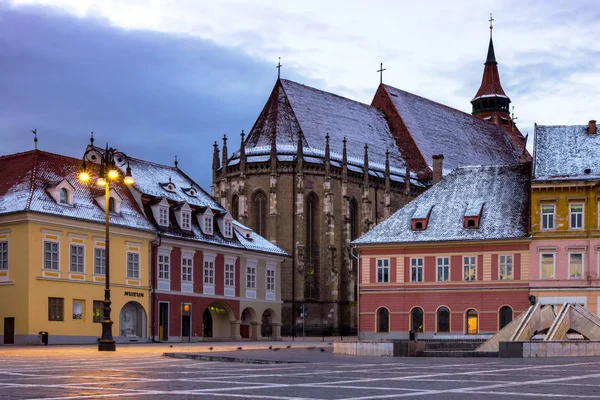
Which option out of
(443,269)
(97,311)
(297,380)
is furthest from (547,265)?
(297,380)

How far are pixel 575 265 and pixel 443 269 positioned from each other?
7.60 meters

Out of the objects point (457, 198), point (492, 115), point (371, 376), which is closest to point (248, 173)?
point (457, 198)

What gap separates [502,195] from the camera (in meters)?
58.8

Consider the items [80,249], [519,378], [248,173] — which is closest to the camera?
[519,378]

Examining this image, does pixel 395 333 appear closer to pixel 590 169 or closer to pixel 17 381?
pixel 590 169

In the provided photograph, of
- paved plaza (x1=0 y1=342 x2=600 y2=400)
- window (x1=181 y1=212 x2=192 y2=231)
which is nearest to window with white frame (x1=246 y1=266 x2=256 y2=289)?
window (x1=181 y1=212 x2=192 y2=231)

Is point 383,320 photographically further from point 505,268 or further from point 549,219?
point 549,219

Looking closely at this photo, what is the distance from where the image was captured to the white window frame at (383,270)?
5947cm

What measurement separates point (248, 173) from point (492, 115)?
48.5 meters

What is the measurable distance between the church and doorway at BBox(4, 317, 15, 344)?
34.8 meters

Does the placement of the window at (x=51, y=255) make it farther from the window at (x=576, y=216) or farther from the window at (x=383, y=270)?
the window at (x=576, y=216)

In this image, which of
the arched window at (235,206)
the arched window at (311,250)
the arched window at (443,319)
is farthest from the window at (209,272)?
the arched window at (235,206)

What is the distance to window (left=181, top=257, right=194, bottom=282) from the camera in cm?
5825

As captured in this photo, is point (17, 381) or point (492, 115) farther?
point (492, 115)
